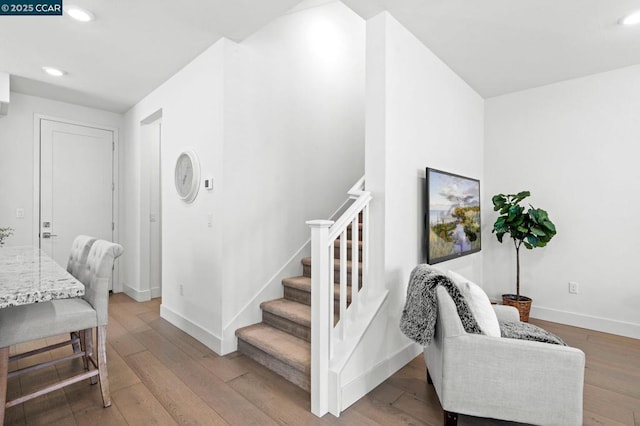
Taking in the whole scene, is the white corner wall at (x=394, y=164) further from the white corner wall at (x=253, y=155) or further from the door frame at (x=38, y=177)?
the door frame at (x=38, y=177)

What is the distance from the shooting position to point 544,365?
1613 millimetres

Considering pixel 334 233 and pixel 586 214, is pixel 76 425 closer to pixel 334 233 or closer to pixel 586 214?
pixel 334 233

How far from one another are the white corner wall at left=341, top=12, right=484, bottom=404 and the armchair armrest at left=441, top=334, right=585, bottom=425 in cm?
61

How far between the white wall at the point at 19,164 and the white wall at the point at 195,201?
1237mm

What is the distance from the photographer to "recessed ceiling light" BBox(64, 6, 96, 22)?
Result: 230 centimetres

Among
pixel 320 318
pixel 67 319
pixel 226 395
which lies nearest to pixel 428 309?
pixel 320 318

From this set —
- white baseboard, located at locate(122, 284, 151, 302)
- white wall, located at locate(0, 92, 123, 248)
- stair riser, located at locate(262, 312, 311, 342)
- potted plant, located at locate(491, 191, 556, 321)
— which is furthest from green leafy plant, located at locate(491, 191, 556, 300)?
white wall, located at locate(0, 92, 123, 248)

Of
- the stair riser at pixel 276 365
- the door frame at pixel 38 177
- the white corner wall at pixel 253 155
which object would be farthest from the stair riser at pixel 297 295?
the door frame at pixel 38 177

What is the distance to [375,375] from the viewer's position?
2.22 metres

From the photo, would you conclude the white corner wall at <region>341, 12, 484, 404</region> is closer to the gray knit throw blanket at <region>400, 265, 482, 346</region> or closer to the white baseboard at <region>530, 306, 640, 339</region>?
the gray knit throw blanket at <region>400, 265, 482, 346</region>

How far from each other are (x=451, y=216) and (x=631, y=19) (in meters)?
1.93

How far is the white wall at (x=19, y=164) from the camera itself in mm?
3793

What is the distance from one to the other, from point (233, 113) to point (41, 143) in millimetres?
2981

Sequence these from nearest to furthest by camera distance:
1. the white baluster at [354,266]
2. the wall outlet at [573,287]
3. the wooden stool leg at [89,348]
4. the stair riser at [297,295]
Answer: the white baluster at [354,266] → the wooden stool leg at [89,348] → the stair riser at [297,295] → the wall outlet at [573,287]
